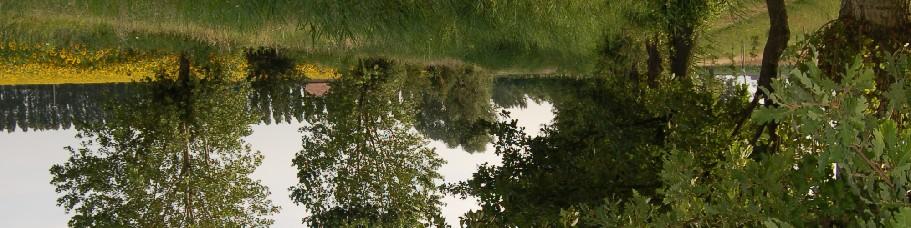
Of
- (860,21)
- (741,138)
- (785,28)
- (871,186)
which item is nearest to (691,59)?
(785,28)

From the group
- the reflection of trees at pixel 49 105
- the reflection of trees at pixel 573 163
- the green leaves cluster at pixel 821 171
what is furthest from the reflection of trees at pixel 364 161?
the green leaves cluster at pixel 821 171

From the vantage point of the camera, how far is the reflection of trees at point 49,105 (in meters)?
40.2

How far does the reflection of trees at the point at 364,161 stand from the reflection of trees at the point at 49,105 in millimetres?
15534

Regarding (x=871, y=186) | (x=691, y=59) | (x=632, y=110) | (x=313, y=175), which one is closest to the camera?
(x=871, y=186)

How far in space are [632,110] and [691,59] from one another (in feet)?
12.2

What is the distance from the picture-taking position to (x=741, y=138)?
37.8 feet

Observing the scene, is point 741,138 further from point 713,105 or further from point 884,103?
point 884,103

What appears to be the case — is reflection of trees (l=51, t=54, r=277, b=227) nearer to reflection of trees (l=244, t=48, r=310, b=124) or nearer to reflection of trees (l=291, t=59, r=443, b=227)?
reflection of trees (l=291, t=59, r=443, b=227)

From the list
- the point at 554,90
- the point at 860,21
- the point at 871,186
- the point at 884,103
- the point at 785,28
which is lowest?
the point at 871,186

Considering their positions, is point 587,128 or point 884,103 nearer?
point 884,103

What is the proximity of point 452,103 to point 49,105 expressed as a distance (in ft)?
66.2

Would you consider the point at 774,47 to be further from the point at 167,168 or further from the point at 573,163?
the point at 167,168

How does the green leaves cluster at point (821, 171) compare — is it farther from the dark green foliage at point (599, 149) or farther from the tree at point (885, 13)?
the dark green foliage at point (599, 149)

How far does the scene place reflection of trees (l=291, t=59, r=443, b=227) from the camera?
27484 mm
